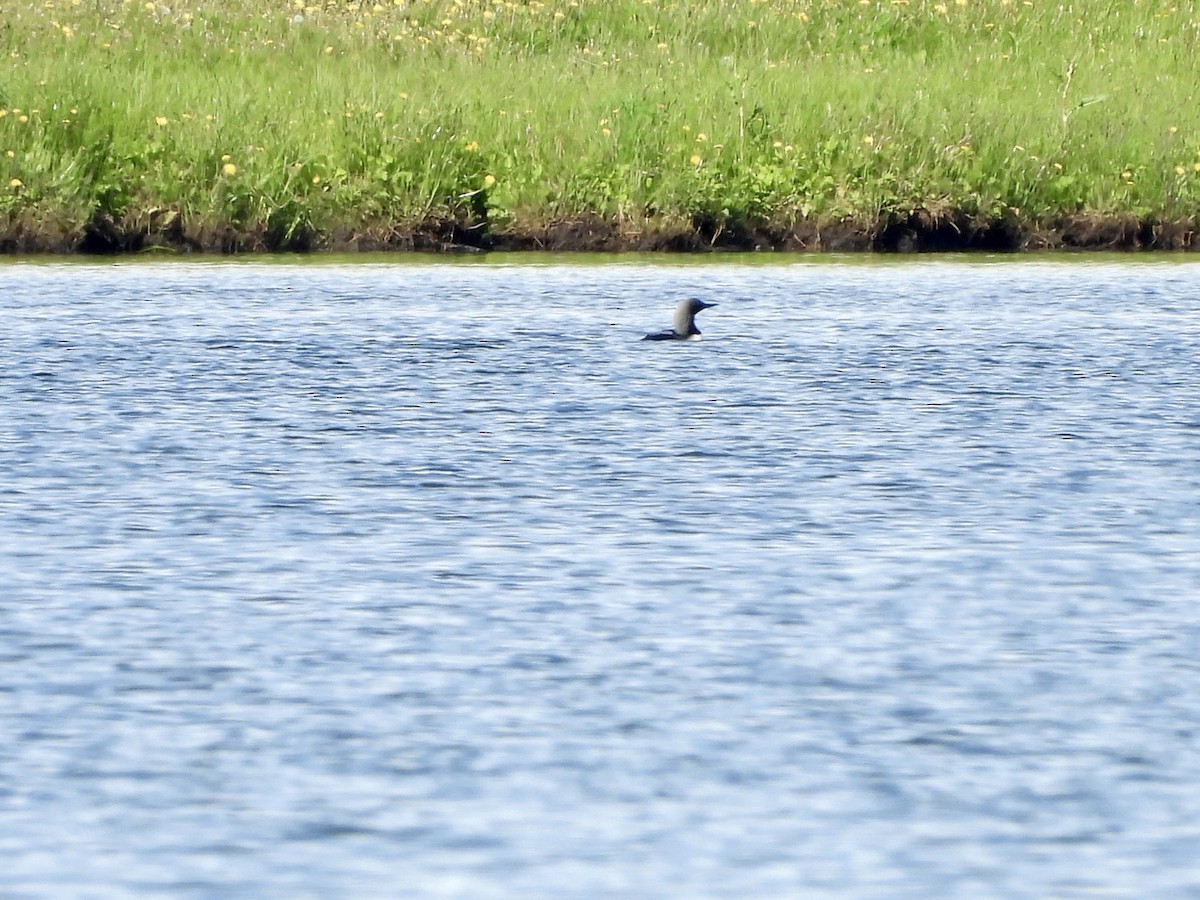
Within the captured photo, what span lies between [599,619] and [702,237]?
14.0m

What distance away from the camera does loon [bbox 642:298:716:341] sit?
15484 millimetres

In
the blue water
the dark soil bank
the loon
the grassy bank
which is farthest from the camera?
the dark soil bank

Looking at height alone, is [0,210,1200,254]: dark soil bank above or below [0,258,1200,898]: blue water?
above

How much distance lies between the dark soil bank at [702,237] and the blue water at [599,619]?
5.68 m

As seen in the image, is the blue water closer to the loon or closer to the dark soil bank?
the loon

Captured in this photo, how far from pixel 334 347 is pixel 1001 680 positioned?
9.09m

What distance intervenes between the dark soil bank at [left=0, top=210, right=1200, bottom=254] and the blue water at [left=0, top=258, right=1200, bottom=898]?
224 inches

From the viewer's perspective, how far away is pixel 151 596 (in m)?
7.99

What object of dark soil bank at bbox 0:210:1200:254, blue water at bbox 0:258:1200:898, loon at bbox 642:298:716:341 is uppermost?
dark soil bank at bbox 0:210:1200:254

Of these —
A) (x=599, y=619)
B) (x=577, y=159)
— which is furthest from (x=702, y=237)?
(x=599, y=619)

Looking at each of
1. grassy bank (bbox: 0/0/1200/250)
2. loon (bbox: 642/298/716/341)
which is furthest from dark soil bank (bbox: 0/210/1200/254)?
loon (bbox: 642/298/716/341)

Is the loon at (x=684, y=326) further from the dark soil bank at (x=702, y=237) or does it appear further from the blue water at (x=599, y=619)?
the dark soil bank at (x=702, y=237)

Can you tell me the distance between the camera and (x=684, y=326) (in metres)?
15.6

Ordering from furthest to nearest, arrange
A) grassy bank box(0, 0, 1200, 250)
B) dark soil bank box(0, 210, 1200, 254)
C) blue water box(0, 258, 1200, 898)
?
dark soil bank box(0, 210, 1200, 254)
grassy bank box(0, 0, 1200, 250)
blue water box(0, 258, 1200, 898)
